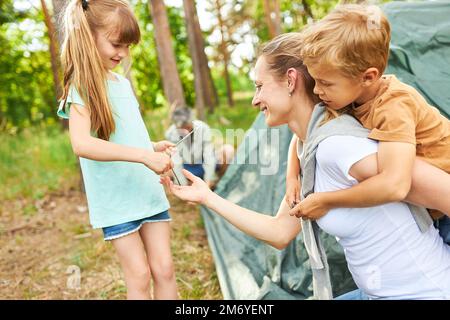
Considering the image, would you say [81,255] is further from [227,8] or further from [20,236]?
[227,8]

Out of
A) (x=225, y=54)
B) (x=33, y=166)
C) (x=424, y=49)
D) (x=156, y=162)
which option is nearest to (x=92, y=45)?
(x=156, y=162)

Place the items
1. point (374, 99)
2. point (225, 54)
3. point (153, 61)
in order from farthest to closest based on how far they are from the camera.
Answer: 1. point (153, 61)
2. point (225, 54)
3. point (374, 99)

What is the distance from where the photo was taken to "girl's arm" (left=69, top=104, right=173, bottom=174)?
160cm

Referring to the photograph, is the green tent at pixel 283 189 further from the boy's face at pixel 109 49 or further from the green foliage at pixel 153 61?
the green foliage at pixel 153 61

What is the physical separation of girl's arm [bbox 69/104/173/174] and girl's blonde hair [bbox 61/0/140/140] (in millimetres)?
49

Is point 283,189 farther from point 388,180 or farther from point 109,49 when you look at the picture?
point 388,180

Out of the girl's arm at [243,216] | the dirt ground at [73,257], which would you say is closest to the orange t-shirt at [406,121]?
the girl's arm at [243,216]

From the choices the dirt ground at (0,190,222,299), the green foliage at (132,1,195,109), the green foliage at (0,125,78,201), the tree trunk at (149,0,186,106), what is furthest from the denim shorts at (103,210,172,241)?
the green foliage at (132,1,195,109)

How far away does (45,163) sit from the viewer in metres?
5.55

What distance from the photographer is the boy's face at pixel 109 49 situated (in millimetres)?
1702

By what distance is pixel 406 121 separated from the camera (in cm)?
119

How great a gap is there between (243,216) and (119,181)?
1.73 feet
